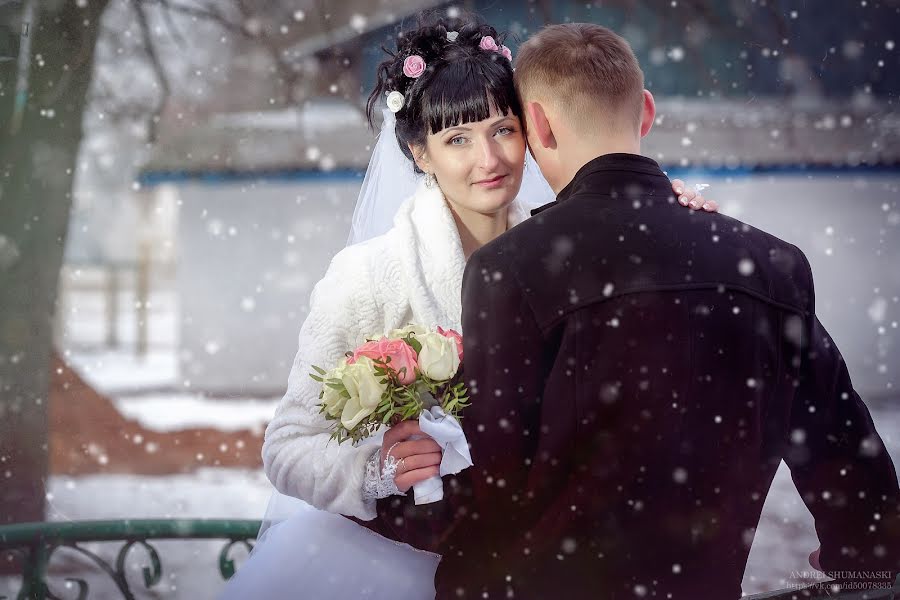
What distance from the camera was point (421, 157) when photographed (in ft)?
9.33

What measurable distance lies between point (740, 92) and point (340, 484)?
927 cm

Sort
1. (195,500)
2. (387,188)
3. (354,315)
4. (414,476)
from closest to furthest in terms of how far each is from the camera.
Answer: (414,476), (354,315), (387,188), (195,500)

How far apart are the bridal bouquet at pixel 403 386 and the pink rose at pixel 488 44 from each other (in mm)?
1221

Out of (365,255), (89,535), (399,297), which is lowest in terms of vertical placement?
(89,535)

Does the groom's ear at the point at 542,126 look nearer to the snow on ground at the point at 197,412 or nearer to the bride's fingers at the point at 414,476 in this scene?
the bride's fingers at the point at 414,476

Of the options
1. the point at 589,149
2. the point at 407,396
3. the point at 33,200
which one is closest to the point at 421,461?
the point at 407,396

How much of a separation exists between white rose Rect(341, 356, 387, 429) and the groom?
27cm

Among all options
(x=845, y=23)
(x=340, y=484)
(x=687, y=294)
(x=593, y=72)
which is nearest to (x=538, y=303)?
(x=687, y=294)

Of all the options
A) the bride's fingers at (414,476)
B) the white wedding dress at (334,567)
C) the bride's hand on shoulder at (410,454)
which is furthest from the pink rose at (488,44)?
the white wedding dress at (334,567)

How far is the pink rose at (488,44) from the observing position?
2748 millimetres

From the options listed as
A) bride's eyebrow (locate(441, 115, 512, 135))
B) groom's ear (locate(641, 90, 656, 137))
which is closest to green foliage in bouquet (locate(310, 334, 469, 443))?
groom's ear (locate(641, 90, 656, 137))

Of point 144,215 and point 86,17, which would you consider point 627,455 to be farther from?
point 144,215

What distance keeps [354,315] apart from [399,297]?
0.16 meters

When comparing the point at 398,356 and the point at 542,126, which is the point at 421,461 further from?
the point at 542,126
